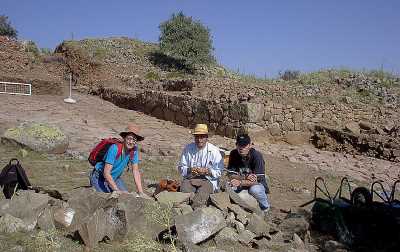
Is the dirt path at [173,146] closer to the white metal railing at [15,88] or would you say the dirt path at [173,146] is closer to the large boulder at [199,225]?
the white metal railing at [15,88]

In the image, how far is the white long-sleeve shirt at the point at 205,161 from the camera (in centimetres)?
568

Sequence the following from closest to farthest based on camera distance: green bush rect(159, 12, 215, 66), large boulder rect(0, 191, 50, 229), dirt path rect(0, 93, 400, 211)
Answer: large boulder rect(0, 191, 50, 229)
dirt path rect(0, 93, 400, 211)
green bush rect(159, 12, 215, 66)

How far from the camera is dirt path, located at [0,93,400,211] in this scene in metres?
8.98

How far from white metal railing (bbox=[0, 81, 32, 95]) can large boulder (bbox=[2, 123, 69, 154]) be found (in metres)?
8.02

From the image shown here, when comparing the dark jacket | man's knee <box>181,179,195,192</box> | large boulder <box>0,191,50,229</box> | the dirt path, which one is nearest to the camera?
large boulder <box>0,191,50,229</box>

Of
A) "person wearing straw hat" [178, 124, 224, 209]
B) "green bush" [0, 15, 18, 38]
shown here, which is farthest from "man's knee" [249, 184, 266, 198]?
"green bush" [0, 15, 18, 38]

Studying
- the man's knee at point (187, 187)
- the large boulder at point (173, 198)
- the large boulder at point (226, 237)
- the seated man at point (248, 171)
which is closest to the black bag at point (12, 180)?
the large boulder at point (173, 198)

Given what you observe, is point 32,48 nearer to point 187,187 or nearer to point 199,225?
point 187,187

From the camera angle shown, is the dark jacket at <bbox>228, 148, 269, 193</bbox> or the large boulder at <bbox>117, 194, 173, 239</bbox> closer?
the large boulder at <bbox>117, 194, 173, 239</bbox>

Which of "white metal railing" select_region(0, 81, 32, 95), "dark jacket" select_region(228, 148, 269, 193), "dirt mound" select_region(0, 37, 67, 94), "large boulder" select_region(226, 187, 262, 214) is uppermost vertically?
"dirt mound" select_region(0, 37, 67, 94)

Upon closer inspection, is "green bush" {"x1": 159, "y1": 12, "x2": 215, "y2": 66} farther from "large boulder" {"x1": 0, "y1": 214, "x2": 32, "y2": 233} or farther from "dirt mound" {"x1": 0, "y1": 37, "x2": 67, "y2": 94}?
A: "large boulder" {"x1": 0, "y1": 214, "x2": 32, "y2": 233}

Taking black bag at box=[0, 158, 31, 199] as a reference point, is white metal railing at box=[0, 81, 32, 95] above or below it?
above

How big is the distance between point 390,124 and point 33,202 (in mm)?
11078

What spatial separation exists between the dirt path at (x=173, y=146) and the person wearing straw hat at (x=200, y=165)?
188cm
